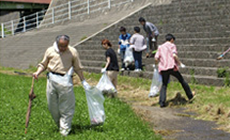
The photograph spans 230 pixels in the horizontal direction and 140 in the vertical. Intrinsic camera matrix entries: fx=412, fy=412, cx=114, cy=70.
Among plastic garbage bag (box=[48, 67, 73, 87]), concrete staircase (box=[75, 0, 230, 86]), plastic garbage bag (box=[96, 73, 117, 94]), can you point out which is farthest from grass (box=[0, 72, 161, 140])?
concrete staircase (box=[75, 0, 230, 86])

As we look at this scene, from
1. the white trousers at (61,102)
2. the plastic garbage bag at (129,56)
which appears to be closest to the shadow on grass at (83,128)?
the white trousers at (61,102)

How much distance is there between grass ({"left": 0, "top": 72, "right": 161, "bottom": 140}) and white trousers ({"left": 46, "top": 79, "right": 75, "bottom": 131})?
23cm

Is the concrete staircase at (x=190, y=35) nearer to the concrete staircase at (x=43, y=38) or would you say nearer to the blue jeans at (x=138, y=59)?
the blue jeans at (x=138, y=59)

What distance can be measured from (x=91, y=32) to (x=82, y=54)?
268 centimetres

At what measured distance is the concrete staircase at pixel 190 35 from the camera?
12312 mm

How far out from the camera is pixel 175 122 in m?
7.94

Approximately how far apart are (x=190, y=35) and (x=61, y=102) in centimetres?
911

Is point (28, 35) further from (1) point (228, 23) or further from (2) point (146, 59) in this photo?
(1) point (228, 23)

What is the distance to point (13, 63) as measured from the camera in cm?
2077

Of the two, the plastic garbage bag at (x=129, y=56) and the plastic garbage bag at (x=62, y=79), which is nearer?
the plastic garbage bag at (x=62, y=79)

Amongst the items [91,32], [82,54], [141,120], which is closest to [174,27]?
[82,54]

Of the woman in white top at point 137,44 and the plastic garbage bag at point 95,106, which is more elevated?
the woman in white top at point 137,44

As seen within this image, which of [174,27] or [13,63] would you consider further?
[13,63]

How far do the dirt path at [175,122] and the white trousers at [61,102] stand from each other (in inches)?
64.5
